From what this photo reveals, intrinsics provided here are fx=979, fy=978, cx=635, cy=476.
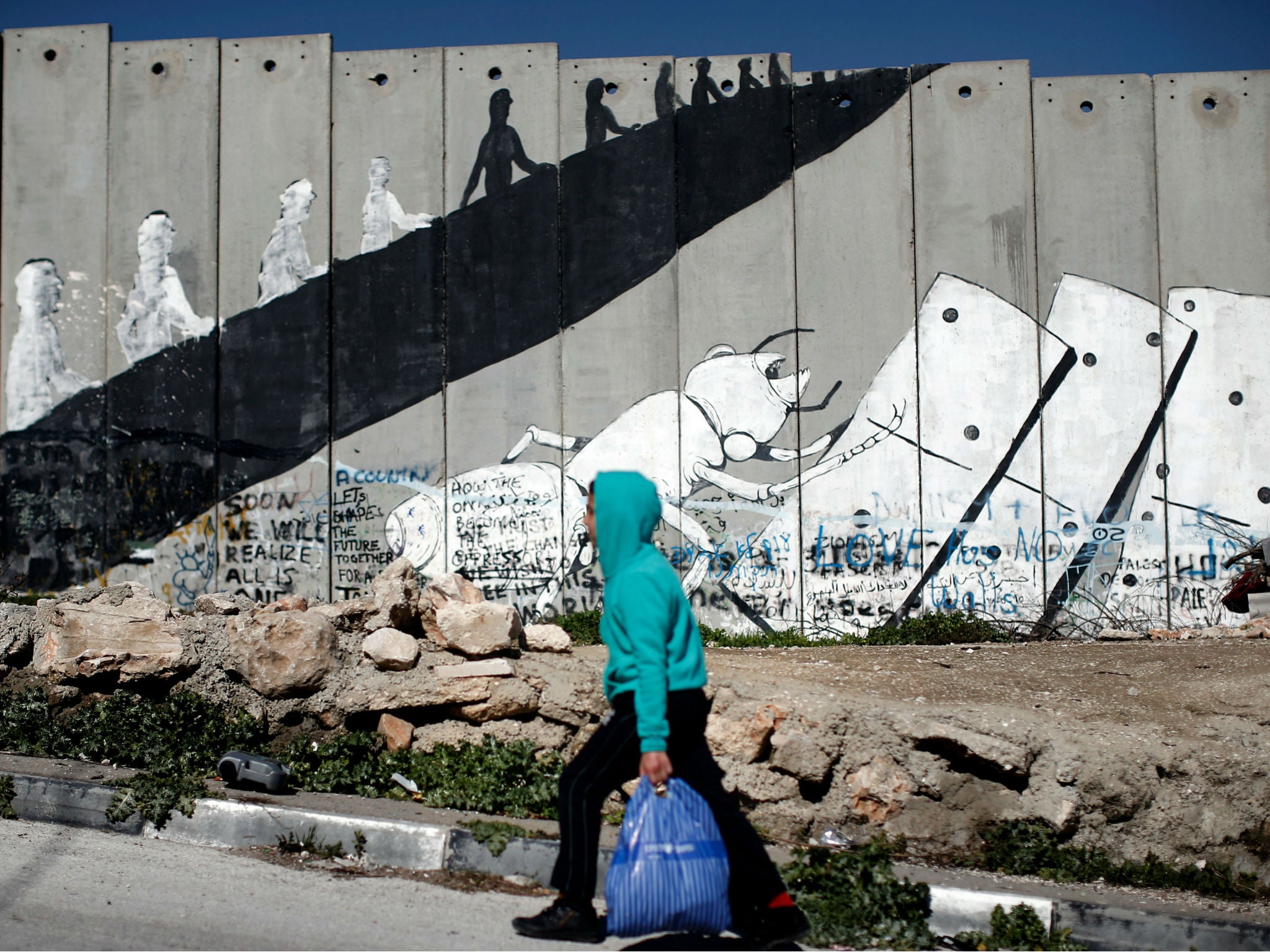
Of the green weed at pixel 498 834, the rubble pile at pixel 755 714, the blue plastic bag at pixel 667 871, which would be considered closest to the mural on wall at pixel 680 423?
the rubble pile at pixel 755 714

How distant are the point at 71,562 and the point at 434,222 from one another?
15.7ft

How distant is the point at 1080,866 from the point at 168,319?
8789mm

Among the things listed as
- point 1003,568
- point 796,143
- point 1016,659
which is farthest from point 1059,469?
point 796,143

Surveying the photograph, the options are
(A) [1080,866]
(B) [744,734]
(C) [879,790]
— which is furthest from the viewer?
(B) [744,734]

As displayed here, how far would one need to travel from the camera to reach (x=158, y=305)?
9.38 m

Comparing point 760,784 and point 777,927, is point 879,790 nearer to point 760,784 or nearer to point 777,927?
point 760,784

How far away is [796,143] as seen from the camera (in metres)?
9.24

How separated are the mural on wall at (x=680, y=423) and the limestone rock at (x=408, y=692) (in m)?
3.84

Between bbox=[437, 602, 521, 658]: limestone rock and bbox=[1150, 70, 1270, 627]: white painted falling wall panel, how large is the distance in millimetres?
6644

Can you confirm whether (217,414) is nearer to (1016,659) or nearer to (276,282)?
(276,282)

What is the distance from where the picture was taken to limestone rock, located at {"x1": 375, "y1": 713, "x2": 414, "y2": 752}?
525 cm

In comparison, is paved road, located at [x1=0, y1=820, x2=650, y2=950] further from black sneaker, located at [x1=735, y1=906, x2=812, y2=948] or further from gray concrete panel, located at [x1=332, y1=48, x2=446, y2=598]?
gray concrete panel, located at [x1=332, y1=48, x2=446, y2=598]

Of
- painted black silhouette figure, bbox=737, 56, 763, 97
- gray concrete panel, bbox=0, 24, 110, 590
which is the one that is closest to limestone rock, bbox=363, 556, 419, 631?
gray concrete panel, bbox=0, 24, 110, 590

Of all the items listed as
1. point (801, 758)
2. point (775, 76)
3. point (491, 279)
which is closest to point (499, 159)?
point (491, 279)
